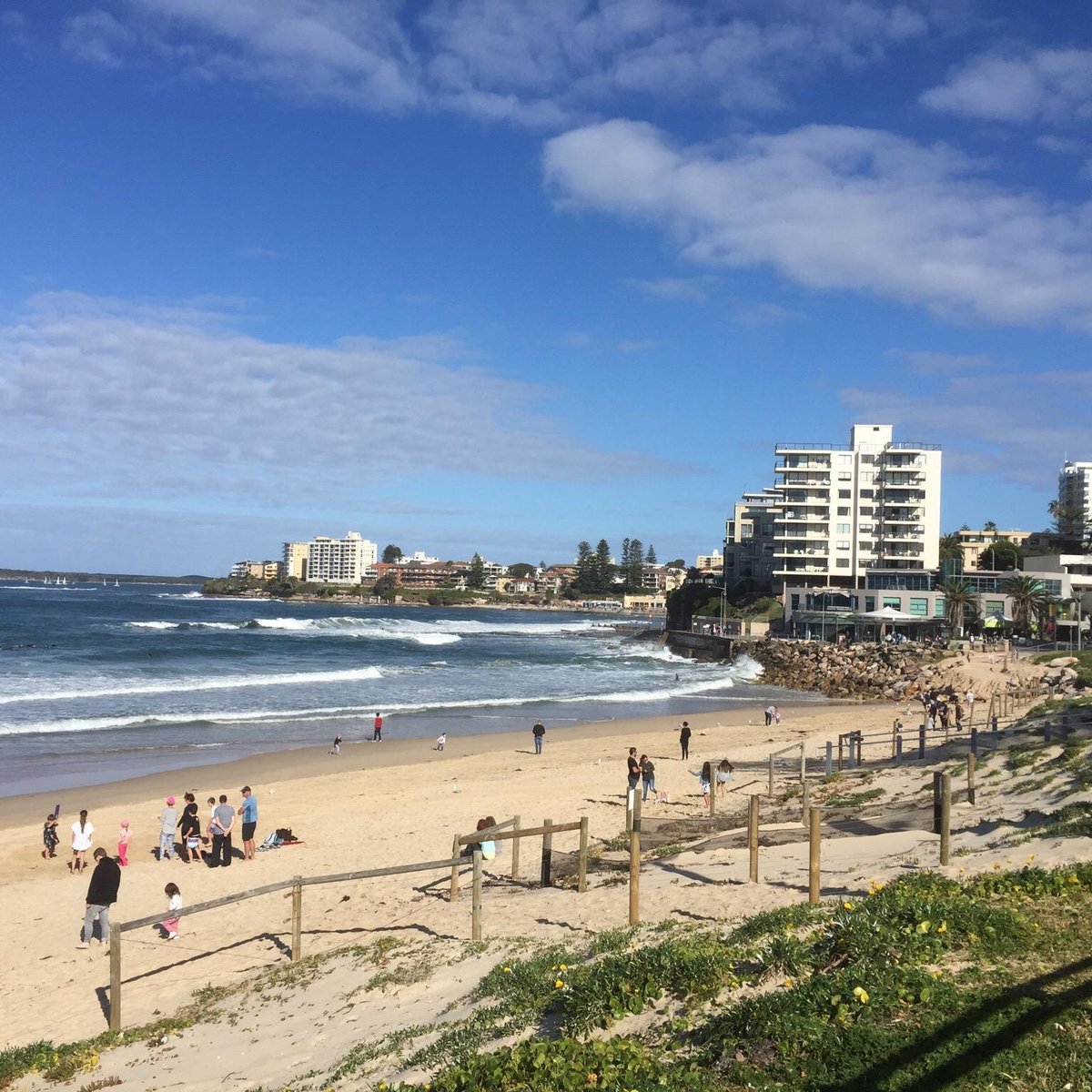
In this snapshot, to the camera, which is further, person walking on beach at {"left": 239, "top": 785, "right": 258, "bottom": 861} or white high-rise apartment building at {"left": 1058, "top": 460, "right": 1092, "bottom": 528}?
white high-rise apartment building at {"left": 1058, "top": 460, "right": 1092, "bottom": 528}

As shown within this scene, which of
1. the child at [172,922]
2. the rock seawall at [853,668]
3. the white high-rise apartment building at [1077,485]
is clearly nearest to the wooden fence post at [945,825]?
the child at [172,922]

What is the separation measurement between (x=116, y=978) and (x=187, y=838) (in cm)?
868

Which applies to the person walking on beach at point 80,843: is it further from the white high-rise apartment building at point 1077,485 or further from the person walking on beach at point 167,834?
the white high-rise apartment building at point 1077,485

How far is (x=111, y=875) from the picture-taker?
13.0 metres

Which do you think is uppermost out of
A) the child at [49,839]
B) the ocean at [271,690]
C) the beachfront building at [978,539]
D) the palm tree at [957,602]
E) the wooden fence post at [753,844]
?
the beachfront building at [978,539]

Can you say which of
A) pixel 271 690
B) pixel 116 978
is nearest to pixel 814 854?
pixel 116 978

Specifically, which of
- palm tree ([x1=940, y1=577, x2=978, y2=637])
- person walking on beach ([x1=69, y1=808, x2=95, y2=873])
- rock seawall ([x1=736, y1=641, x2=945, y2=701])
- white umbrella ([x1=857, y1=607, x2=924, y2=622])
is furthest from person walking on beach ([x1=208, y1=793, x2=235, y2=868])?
palm tree ([x1=940, y1=577, x2=978, y2=637])

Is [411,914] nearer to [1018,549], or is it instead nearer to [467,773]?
[467,773]

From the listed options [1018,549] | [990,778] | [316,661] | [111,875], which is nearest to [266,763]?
[111,875]

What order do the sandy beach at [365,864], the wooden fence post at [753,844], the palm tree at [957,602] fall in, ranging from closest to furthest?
the sandy beach at [365,864] → the wooden fence post at [753,844] → the palm tree at [957,602]

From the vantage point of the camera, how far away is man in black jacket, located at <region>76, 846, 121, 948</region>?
13.0m

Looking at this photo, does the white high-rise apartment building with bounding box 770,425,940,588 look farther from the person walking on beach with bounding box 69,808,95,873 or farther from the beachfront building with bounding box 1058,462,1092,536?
the beachfront building with bounding box 1058,462,1092,536

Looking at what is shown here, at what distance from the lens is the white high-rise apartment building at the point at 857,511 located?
Result: 9331cm

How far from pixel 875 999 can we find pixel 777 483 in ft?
A: 309
